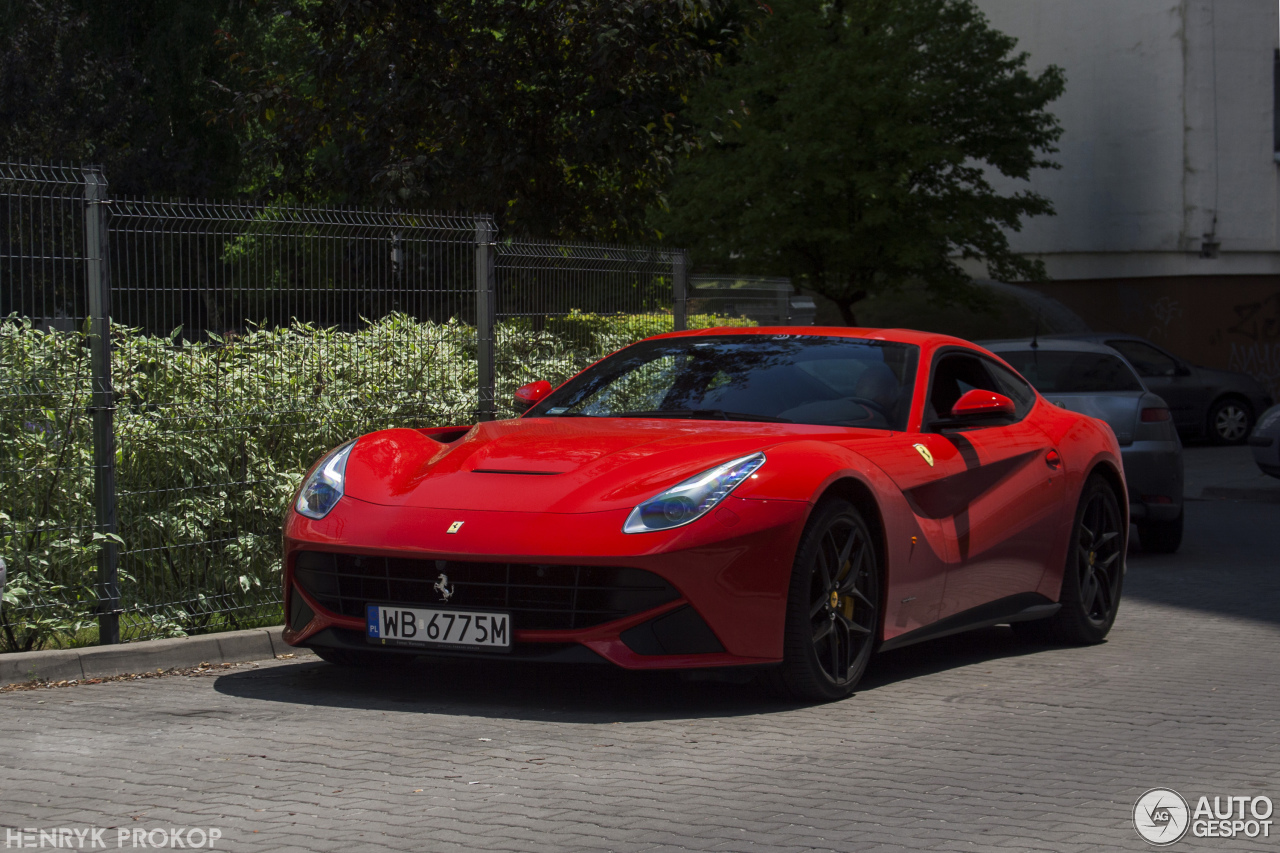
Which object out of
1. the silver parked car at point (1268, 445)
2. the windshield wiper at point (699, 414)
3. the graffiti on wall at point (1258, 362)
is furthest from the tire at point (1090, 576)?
the graffiti on wall at point (1258, 362)

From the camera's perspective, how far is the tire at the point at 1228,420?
79.0 feet

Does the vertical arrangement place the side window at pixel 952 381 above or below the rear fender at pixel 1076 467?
above

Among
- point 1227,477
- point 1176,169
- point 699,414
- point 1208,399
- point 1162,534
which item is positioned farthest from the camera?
point 1176,169

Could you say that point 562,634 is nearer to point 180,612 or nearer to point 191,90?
point 180,612

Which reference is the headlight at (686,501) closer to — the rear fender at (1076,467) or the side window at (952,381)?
the side window at (952,381)

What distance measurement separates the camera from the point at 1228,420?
79.1ft

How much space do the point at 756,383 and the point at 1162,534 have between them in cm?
595

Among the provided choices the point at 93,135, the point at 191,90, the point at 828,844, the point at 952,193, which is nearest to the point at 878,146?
the point at 952,193

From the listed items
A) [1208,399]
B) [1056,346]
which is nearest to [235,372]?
[1056,346]

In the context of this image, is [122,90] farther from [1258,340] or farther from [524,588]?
[524,588]

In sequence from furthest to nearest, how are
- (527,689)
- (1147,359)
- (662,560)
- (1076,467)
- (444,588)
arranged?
1. (1147,359)
2. (1076,467)
3. (527,689)
4. (444,588)
5. (662,560)

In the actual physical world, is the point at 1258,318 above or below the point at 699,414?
above

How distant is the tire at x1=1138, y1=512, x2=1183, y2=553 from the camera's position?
1151 centimetres

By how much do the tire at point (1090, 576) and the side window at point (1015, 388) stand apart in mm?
495
